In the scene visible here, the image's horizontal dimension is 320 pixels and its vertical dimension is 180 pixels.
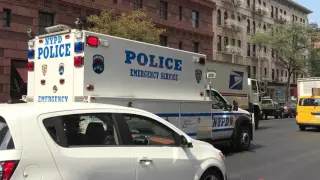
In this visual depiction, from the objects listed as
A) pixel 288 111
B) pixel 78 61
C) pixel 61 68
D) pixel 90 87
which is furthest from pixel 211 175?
pixel 288 111

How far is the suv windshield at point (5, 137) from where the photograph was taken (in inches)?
133

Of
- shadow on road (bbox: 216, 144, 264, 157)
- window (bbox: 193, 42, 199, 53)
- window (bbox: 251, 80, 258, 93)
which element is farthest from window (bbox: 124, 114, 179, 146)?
window (bbox: 193, 42, 199, 53)

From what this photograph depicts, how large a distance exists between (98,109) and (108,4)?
23142 mm

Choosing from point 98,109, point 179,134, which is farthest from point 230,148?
point 98,109

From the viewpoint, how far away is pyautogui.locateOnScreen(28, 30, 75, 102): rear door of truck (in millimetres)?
7676

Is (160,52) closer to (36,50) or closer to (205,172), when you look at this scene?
(36,50)

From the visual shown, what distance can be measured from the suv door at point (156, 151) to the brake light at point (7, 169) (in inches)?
52.5

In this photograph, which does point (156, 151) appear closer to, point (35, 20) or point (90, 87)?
point (90, 87)

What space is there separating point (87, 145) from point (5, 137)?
0.82 meters

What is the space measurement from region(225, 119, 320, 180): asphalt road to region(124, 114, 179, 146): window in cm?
358

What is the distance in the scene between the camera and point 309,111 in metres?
18.8

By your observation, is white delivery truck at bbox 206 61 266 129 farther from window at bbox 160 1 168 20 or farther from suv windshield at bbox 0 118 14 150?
window at bbox 160 1 168 20

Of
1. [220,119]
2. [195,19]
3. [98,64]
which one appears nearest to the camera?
[98,64]

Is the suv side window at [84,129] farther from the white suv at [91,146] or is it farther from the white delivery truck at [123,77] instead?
the white delivery truck at [123,77]
